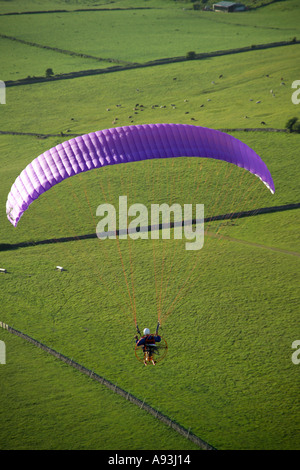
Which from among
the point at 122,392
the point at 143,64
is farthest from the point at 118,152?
the point at 143,64

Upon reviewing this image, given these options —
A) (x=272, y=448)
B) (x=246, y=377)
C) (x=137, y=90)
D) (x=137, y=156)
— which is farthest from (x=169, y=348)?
(x=137, y=90)

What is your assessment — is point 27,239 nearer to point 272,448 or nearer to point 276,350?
point 276,350

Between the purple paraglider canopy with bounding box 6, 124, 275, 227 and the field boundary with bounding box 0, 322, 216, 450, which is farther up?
the purple paraglider canopy with bounding box 6, 124, 275, 227

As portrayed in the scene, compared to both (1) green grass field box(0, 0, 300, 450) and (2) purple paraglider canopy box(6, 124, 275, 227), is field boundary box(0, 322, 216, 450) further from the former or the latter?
(2) purple paraglider canopy box(6, 124, 275, 227)

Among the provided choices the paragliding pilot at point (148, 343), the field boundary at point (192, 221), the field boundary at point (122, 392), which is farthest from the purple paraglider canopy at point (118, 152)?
the field boundary at point (192, 221)

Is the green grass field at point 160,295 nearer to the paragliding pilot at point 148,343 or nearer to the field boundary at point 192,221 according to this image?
the field boundary at point 192,221

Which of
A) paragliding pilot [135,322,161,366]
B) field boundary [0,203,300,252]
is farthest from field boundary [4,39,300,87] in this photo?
paragliding pilot [135,322,161,366]
